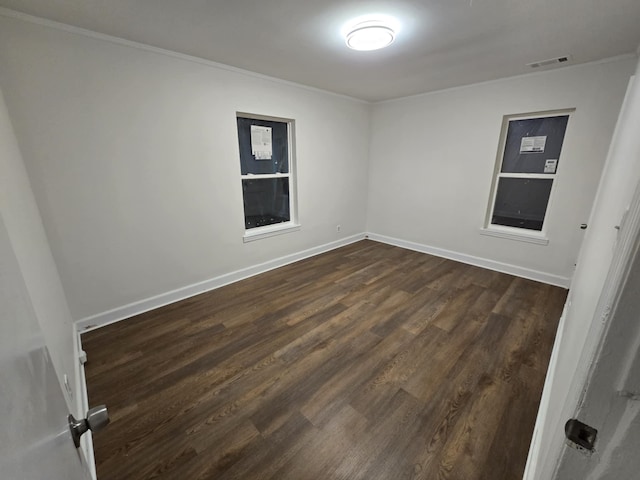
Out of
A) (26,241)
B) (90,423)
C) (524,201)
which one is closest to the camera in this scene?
(90,423)

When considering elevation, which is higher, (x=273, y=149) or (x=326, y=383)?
(x=273, y=149)

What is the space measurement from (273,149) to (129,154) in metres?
1.69

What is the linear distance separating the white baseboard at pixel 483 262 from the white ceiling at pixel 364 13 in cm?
225

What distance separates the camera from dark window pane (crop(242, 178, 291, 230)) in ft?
12.1

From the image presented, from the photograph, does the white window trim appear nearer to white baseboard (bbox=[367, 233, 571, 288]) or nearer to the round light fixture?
white baseboard (bbox=[367, 233, 571, 288])

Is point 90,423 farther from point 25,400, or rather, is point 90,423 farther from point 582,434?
point 582,434

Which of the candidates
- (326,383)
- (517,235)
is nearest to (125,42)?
(326,383)

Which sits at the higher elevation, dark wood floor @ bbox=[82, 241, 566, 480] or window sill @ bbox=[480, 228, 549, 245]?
window sill @ bbox=[480, 228, 549, 245]

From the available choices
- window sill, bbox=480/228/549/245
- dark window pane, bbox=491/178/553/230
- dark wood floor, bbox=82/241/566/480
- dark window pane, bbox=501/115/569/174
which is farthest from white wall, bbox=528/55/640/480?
dark window pane, bbox=491/178/553/230

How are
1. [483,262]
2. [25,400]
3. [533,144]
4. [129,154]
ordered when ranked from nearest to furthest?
[25,400] → [129,154] → [533,144] → [483,262]

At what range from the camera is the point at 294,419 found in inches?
61.6

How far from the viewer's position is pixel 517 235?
335 centimetres

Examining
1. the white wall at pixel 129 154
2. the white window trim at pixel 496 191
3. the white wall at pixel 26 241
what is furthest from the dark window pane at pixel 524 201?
the white wall at pixel 26 241

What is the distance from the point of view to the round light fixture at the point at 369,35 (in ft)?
6.05
